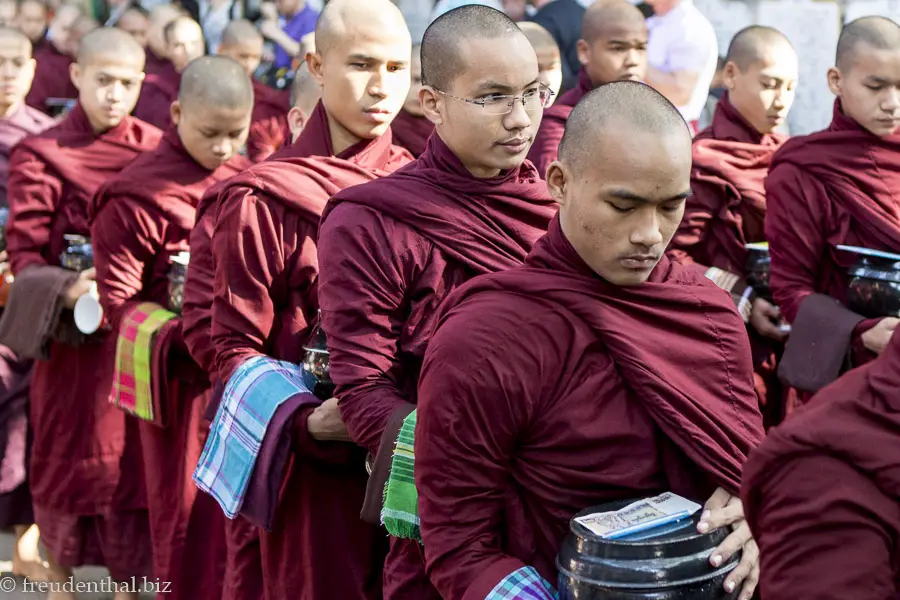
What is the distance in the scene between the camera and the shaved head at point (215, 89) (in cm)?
495

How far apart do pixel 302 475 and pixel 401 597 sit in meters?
0.72

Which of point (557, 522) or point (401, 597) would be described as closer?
point (557, 522)

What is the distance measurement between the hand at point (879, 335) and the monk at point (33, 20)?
9359mm

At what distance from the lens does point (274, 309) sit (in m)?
3.86

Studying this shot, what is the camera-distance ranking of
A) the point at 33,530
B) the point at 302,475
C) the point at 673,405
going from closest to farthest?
the point at 673,405, the point at 302,475, the point at 33,530

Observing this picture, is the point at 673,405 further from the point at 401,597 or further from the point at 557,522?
the point at 401,597

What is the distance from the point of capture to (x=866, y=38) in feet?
15.6

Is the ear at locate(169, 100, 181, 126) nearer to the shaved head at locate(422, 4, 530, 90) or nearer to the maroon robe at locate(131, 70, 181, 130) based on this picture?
the shaved head at locate(422, 4, 530, 90)

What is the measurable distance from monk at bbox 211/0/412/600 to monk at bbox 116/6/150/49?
733cm

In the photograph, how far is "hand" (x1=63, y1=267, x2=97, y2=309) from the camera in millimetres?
5391

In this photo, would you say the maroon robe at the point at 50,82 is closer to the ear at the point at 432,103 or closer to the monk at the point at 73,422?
the monk at the point at 73,422

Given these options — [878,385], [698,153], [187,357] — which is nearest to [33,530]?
[187,357]

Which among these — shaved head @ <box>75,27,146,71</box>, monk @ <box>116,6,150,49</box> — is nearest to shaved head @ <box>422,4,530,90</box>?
shaved head @ <box>75,27,146,71</box>

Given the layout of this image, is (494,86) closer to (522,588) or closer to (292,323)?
(292,323)
